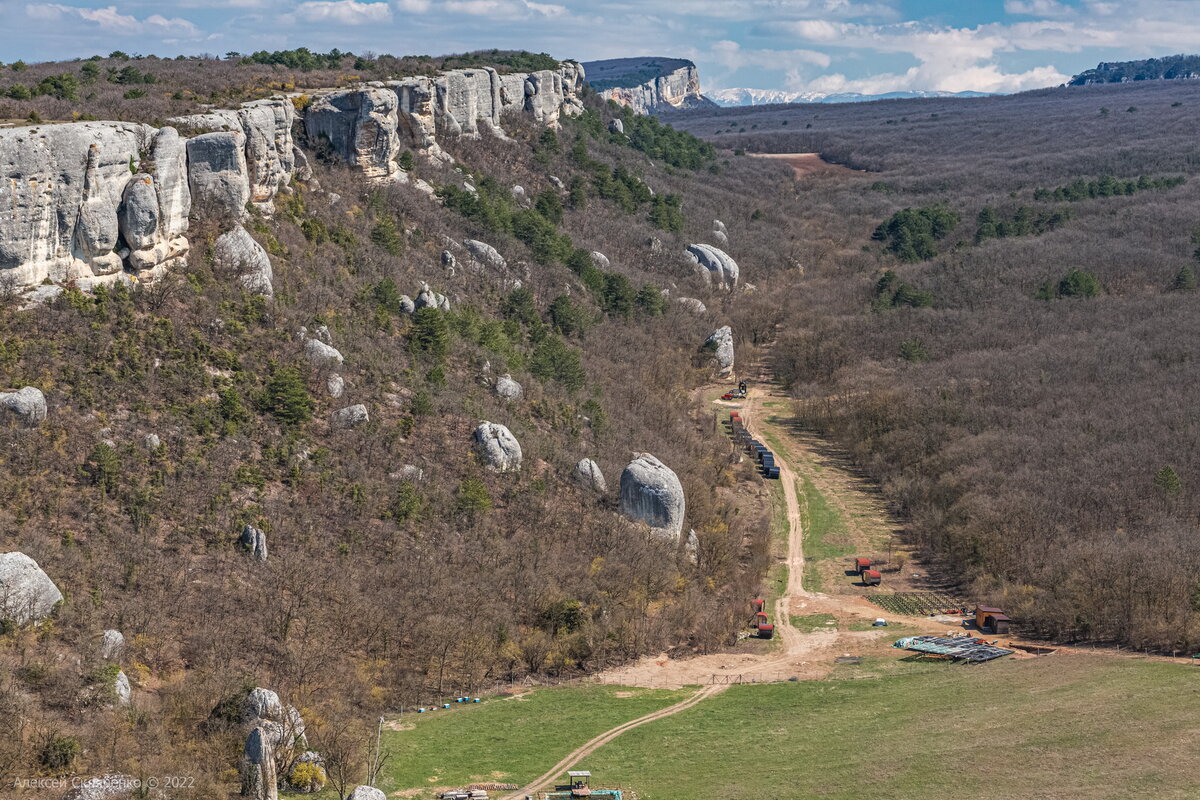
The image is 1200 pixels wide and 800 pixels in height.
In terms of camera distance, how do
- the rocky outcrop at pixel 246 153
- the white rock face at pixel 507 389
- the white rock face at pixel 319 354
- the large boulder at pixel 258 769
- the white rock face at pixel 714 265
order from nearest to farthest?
the large boulder at pixel 258 769 → the white rock face at pixel 319 354 → the rocky outcrop at pixel 246 153 → the white rock face at pixel 507 389 → the white rock face at pixel 714 265

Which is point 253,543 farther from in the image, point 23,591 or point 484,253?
point 484,253

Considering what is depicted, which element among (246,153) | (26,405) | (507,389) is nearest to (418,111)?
(246,153)

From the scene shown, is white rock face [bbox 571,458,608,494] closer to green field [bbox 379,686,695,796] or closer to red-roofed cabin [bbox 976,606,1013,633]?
green field [bbox 379,686,695,796]

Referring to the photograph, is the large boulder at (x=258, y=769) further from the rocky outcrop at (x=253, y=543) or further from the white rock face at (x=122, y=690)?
the rocky outcrop at (x=253, y=543)

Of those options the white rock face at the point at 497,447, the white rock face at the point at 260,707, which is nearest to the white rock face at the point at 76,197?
the white rock face at the point at 497,447

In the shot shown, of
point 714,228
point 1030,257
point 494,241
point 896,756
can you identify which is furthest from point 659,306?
point 896,756

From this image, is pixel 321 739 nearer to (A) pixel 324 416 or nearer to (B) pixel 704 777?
(B) pixel 704 777
